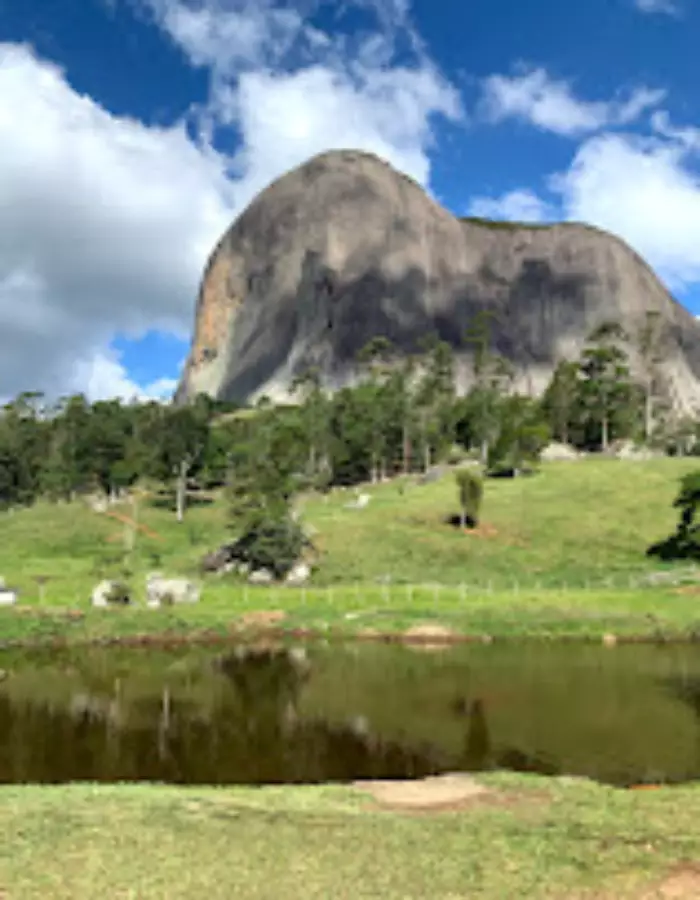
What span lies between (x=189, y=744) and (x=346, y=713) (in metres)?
6.41

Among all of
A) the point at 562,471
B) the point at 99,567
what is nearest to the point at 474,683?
the point at 99,567

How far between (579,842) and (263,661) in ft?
84.7

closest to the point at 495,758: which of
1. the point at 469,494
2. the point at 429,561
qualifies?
the point at 429,561

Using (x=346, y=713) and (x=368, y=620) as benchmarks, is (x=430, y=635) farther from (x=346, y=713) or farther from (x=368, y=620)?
(x=346, y=713)

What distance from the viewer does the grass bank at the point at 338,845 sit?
11781mm

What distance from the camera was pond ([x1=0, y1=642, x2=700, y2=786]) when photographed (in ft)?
70.9

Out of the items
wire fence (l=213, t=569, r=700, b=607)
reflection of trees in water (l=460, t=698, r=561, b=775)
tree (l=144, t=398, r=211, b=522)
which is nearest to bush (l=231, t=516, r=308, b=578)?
wire fence (l=213, t=569, r=700, b=607)

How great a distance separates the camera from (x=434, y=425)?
123188mm

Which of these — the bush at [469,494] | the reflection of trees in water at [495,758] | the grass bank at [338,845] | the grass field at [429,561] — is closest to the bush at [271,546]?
the grass field at [429,561]

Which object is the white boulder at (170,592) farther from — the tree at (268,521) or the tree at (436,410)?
the tree at (436,410)

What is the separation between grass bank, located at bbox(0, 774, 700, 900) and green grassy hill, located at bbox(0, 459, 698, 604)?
3667cm

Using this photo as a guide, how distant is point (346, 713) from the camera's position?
27.7 metres

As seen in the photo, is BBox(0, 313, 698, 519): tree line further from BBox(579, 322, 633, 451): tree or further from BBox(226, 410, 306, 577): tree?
BBox(226, 410, 306, 577): tree

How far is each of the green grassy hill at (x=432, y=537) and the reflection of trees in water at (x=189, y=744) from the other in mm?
23270
